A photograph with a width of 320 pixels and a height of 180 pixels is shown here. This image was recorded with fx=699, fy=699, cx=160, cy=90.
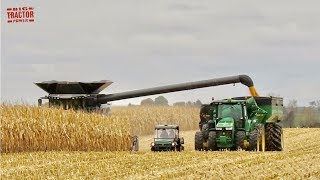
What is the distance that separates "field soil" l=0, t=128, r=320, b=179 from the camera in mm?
15055

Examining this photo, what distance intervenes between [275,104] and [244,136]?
407 cm

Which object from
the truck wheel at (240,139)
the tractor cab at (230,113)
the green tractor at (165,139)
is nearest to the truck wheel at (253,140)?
the truck wheel at (240,139)

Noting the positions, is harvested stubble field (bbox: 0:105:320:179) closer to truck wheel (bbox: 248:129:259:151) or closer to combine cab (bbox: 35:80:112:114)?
truck wheel (bbox: 248:129:259:151)

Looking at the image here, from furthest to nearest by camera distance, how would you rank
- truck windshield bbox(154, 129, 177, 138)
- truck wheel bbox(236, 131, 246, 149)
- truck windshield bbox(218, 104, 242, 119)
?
truck windshield bbox(154, 129, 177, 138), truck windshield bbox(218, 104, 242, 119), truck wheel bbox(236, 131, 246, 149)

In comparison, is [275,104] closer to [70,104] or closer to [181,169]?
[70,104]

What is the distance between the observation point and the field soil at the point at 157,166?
15055 millimetres

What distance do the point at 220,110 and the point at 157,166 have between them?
7.19 metres

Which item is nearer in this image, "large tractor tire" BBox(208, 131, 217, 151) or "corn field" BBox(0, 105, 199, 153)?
"corn field" BBox(0, 105, 199, 153)

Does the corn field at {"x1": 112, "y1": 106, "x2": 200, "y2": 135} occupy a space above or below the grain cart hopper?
below

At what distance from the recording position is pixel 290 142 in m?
30.7

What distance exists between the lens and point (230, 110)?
23.9m

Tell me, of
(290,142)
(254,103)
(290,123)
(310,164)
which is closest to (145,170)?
(310,164)

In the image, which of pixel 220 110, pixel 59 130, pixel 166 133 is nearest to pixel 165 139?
pixel 166 133

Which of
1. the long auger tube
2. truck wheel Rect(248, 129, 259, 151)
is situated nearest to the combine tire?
truck wheel Rect(248, 129, 259, 151)
